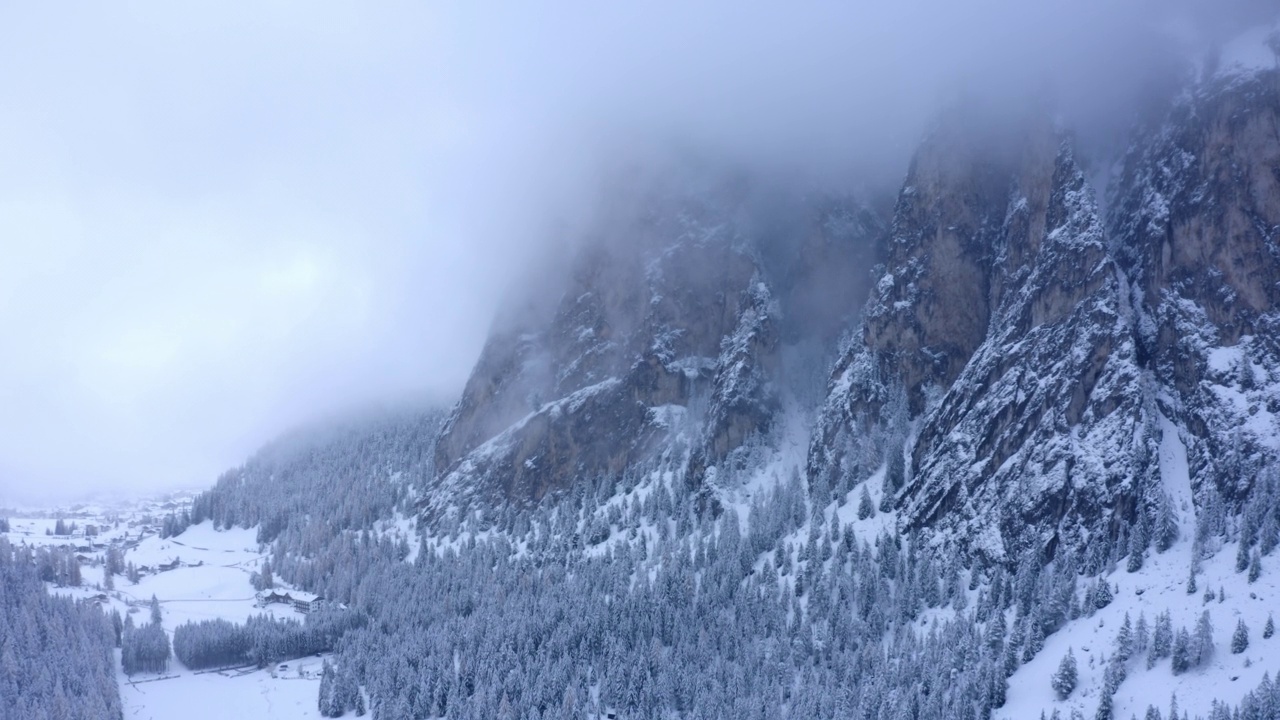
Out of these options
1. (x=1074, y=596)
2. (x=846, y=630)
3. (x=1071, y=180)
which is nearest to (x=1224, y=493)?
(x=1074, y=596)

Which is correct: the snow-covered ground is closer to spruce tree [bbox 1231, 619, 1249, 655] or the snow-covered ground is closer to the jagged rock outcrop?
spruce tree [bbox 1231, 619, 1249, 655]

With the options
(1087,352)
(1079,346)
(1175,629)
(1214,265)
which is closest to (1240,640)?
(1175,629)

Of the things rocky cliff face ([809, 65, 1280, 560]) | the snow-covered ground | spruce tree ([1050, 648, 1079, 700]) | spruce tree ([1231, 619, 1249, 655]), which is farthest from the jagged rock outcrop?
spruce tree ([1050, 648, 1079, 700])

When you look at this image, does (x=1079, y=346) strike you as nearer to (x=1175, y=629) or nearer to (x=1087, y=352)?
(x=1087, y=352)

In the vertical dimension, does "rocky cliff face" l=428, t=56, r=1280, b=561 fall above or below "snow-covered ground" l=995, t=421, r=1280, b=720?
above

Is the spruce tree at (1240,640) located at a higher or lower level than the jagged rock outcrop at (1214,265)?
lower

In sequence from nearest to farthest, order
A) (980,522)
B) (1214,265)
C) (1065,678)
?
(1065,678), (1214,265), (980,522)

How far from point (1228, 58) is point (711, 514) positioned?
11378cm

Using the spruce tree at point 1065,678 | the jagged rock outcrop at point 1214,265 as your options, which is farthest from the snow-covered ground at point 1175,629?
the jagged rock outcrop at point 1214,265

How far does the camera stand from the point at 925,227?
632 feet

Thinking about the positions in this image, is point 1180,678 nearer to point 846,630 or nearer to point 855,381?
point 846,630

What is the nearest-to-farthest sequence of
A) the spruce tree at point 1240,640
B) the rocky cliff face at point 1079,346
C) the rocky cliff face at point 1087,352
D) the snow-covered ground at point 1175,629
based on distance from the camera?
the snow-covered ground at point 1175,629
the spruce tree at point 1240,640
the rocky cliff face at point 1079,346
the rocky cliff face at point 1087,352

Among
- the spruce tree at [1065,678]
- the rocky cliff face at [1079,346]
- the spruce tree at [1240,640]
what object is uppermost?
the rocky cliff face at [1079,346]

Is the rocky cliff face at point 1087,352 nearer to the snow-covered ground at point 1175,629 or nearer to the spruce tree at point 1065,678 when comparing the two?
the snow-covered ground at point 1175,629
